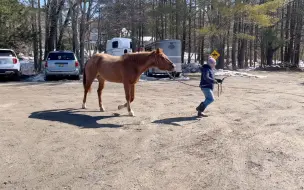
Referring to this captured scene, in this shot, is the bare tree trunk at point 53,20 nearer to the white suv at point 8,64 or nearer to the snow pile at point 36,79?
the snow pile at point 36,79

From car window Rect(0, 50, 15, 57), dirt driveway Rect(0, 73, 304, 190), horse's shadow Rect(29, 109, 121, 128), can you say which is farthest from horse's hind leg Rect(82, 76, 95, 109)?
car window Rect(0, 50, 15, 57)

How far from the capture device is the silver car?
805 inches

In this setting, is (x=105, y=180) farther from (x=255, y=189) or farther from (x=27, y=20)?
(x=27, y=20)

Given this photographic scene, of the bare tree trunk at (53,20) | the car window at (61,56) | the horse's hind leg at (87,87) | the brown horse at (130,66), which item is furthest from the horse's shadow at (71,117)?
the bare tree trunk at (53,20)

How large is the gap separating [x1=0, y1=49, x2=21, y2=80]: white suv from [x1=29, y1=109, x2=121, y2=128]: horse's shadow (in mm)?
11312

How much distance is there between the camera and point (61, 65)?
20.5 metres

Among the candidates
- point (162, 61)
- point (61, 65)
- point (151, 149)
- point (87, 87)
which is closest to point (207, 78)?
point (162, 61)

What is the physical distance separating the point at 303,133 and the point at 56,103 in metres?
7.29

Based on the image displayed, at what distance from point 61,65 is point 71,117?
12.5 meters

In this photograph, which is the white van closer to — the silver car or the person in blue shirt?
the silver car

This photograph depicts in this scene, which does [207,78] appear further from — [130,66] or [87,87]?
[87,87]

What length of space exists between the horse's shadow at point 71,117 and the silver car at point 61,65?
11.3 m

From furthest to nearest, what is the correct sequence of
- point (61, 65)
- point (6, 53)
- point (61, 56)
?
point (61, 56) → point (61, 65) → point (6, 53)

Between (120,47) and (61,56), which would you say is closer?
(61,56)
